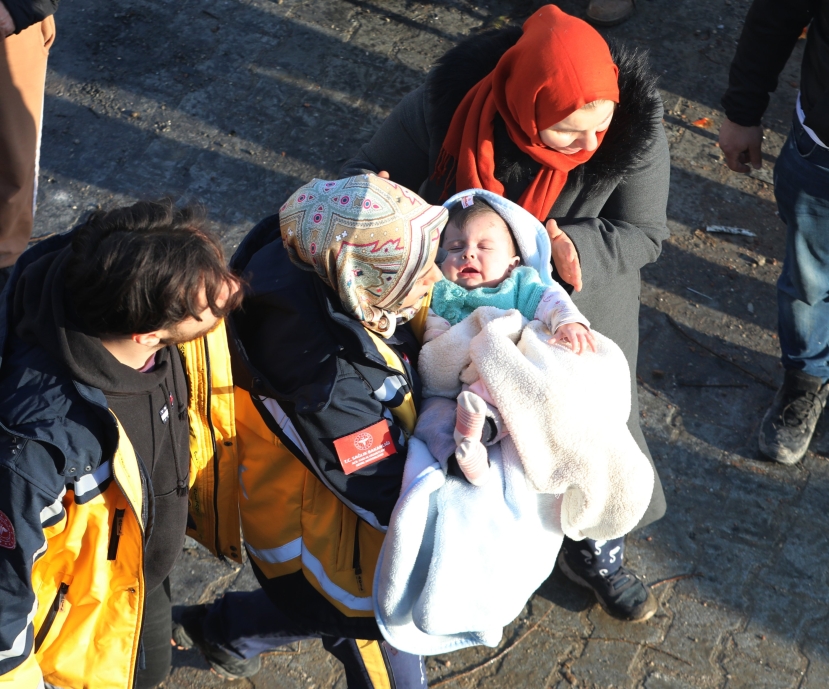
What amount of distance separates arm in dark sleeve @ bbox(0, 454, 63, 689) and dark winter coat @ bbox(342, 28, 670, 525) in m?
1.38

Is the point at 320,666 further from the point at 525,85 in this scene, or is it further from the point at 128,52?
the point at 128,52

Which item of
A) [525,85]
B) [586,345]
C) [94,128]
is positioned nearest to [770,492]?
[586,345]

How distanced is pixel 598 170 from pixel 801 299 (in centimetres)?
152

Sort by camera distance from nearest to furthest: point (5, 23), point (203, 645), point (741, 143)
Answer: point (203, 645) → point (5, 23) → point (741, 143)

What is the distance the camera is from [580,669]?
3129 millimetres

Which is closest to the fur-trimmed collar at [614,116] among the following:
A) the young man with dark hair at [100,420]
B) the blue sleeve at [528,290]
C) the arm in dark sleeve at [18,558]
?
the blue sleeve at [528,290]

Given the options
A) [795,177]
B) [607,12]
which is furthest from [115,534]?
[607,12]

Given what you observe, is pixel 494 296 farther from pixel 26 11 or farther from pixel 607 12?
pixel 607 12

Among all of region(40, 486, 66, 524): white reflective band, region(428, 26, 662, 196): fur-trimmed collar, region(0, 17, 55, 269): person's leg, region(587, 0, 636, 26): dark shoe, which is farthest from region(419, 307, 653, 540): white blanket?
region(587, 0, 636, 26): dark shoe

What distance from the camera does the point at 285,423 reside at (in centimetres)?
202

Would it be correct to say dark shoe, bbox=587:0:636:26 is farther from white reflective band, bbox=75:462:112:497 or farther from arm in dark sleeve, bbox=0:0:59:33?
white reflective band, bbox=75:462:112:497

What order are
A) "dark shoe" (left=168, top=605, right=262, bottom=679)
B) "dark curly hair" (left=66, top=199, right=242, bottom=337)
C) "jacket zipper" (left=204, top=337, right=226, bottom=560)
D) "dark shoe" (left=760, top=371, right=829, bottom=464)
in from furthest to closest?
"dark shoe" (left=760, top=371, right=829, bottom=464), "dark shoe" (left=168, top=605, right=262, bottom=679), "jacket zipper" (left=204, top=337, right=226, bottom=560), "dark curly hair" (left=66, top=199, right=242, bottom=337)

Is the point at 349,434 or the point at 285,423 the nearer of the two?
the point at 349,434

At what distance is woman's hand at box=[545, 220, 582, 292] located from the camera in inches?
95.9
